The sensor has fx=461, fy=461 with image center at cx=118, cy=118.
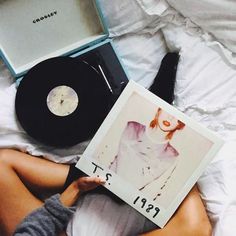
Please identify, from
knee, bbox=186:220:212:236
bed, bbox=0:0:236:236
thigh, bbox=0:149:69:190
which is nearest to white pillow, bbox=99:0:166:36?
bed, bbox=0:0:236:236

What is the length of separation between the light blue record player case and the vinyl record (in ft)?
0.17

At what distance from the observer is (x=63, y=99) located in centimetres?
94

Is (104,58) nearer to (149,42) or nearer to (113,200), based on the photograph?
(149,42)

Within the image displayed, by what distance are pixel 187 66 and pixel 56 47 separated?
0.28m

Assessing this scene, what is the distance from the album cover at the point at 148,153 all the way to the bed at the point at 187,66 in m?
0.05

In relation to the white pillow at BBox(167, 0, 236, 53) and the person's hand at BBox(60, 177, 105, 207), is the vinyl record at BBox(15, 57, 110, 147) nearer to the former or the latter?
the person's hand at BBox(60, 177, 105, 207)

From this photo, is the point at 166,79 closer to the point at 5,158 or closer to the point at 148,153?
the point at 148,153

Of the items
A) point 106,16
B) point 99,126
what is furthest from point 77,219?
point 106,16

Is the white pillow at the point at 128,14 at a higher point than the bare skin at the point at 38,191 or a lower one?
higher

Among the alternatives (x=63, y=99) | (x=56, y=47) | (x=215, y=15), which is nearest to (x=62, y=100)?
(x=63, y=99)

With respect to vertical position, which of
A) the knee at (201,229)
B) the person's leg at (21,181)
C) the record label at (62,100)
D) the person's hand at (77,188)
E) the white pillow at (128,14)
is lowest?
the knee at (201,229)

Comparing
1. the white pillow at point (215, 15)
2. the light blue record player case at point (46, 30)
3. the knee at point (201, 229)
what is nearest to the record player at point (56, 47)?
the light blue record player case at point (46, 30)

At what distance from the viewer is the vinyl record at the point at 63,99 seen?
0.93 meters

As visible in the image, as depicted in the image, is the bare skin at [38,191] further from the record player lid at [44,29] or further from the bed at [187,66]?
the record player lid at [44,29]
